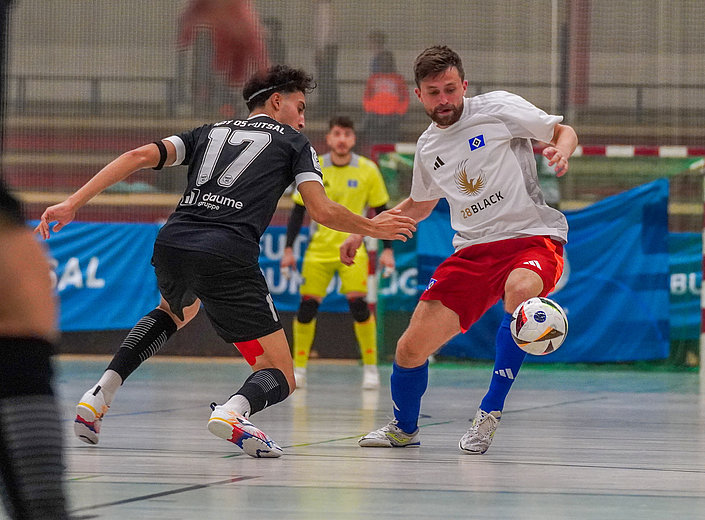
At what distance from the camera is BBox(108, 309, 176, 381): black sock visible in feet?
16.7

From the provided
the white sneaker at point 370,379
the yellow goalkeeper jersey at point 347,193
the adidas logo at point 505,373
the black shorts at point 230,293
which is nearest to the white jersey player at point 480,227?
the adidas logo at point 505,373

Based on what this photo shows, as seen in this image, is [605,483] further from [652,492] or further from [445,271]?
[445,271]

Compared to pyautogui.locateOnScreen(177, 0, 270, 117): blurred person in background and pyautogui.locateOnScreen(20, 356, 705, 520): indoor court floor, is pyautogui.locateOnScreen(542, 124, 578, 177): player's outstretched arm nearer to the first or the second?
pyautogui.locateOnScreen(20, 356, 705, 520): indoor court floor

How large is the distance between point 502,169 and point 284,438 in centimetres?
160

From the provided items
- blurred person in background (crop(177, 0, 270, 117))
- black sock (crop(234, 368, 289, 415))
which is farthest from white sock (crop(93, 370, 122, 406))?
blurred person in background (crop(177, 0, 270, 117))

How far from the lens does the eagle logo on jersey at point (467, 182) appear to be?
17.3 feet

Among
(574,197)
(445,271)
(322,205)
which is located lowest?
(574,197)

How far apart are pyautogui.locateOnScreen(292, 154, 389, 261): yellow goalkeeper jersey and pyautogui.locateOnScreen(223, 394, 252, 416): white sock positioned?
17.1ft

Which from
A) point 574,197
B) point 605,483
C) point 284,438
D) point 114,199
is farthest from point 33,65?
point 605,483

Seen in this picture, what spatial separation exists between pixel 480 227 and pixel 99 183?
1716 mm

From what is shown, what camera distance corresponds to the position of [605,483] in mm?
3951

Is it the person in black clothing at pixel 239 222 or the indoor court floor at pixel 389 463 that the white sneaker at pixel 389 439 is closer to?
the indoor court floor at pixel 389 463

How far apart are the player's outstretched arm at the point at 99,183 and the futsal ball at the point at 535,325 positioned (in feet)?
5.31

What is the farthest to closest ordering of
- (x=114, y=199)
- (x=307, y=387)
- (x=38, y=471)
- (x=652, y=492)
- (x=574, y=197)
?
(x=114, y=199) < (x=574, y=197) < (x=307, y=387) < (x=652, y=492) < (x=38, y=471)
